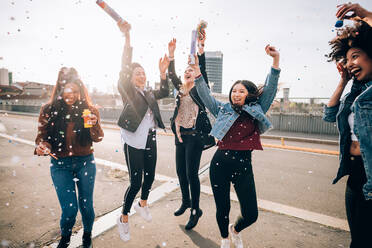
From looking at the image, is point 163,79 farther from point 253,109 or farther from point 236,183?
point 236,183

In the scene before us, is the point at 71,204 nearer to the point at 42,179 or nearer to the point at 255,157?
the point at 42,179

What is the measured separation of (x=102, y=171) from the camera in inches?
208

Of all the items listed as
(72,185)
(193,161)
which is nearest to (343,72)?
(193,161)

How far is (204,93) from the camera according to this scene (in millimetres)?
2451

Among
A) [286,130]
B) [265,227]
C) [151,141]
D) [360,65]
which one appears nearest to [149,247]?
[151,141]

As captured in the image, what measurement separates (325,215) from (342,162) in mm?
1986

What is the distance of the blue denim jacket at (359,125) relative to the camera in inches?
59.1

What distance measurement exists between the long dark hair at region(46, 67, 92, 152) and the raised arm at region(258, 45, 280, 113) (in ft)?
6.69

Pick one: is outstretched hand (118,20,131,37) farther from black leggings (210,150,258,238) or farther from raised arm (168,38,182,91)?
black leggings (210,150,258,238)

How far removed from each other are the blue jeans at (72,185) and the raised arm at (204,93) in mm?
1495

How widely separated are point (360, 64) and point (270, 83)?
30.3 inches

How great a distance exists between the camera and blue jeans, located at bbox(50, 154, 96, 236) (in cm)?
218

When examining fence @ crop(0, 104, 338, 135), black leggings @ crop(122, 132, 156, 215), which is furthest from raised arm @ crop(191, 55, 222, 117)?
fence @ crop(0, 104, 338, 135)

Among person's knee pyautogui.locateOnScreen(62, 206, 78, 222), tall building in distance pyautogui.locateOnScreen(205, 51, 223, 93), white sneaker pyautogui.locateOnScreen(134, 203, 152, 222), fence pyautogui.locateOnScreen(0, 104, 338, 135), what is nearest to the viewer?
person's knee pyautogui.locateOnScreen(62, 206, 78, 222)
